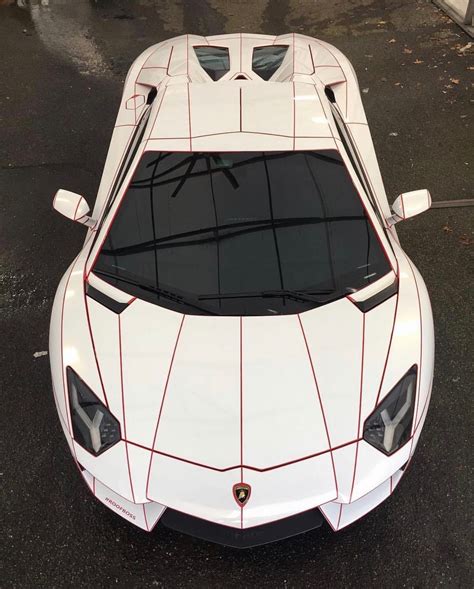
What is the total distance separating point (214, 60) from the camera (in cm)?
349

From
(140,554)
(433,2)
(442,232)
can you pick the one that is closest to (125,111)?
(442,232)

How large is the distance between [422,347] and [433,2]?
637 cm

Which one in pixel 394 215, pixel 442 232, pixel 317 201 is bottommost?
pixel 442 232

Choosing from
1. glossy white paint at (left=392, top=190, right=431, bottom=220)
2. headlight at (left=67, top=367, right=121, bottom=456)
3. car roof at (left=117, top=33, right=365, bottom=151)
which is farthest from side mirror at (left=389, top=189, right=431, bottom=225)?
headlight at (left=67, top=367, right=121, bottom=456)

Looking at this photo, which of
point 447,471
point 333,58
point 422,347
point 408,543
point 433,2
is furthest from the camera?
point 433,2

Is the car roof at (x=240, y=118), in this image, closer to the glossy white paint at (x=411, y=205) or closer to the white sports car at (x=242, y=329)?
the white sports car at (x=242, y=329)

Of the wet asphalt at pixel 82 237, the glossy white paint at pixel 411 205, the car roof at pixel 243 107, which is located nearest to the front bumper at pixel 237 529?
the wet asphalt at pixel 82 237

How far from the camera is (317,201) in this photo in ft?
7.86

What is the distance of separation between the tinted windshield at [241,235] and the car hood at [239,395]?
107mm

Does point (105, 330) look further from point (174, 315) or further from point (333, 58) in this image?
point (333, 58)

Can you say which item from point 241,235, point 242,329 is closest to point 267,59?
point 241,235

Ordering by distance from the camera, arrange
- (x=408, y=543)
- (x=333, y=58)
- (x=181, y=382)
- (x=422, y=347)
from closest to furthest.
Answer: (x=181, y=382)
(x=422, y=347)
(x=408, y=543)
(x=333, y=58)

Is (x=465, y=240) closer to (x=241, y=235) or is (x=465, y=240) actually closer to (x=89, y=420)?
(x=241, y=235)

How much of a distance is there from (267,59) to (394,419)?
2.64 m
